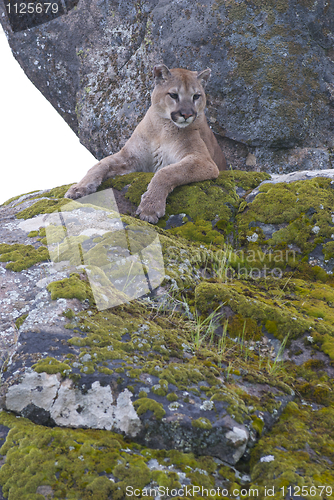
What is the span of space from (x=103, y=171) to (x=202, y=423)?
5.83 m

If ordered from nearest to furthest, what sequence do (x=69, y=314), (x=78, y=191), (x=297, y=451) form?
1. (x=297, y=451)
2. (x=69, y=314)
3. (x=78, y=191)

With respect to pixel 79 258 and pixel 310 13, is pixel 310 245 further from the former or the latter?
pixel 310 13

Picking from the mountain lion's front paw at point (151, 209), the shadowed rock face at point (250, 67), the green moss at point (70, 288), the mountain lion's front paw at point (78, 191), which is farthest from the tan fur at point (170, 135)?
the green moss at point (70, 288)

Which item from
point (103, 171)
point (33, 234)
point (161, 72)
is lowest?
point (33, 234)

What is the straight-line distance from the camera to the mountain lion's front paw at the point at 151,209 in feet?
20.3

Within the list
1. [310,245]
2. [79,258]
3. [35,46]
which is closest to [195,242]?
[310,245]

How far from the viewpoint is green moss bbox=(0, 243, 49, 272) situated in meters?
3.95

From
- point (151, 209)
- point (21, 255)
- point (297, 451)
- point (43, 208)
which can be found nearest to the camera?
point (297, 451)

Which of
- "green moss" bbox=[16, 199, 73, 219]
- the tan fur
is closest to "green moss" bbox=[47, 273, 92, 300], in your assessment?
"green moss" bbox=[16, 199, 73, 219]

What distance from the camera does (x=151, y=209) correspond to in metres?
6.27

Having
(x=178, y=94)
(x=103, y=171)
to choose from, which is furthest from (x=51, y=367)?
(x=178, y=94)

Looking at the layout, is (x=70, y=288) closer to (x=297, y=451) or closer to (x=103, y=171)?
(x=297, y=451)

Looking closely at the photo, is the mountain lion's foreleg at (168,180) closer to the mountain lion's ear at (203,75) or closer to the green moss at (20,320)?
the mountain lion's ear at (203,75)

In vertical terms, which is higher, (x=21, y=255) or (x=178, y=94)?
(x=178, y=94)
